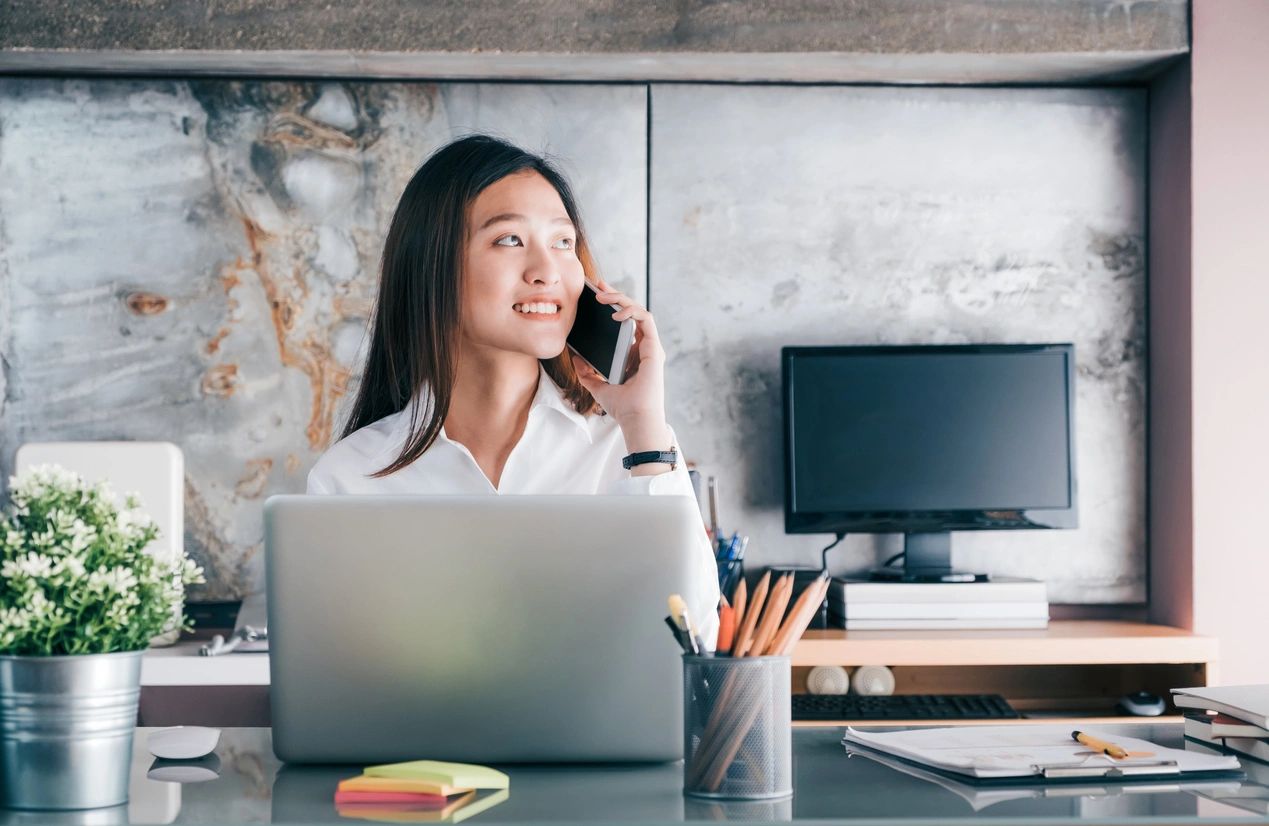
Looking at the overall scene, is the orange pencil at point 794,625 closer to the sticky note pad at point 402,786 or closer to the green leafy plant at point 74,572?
the sticky note pad at point 402,786

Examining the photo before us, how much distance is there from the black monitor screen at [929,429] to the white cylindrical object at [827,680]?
44 centimetres

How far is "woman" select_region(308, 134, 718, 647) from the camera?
1890 mm

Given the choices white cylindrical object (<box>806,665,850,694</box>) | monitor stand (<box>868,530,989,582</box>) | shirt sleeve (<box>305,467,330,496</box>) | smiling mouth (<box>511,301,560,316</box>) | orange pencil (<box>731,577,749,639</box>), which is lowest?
white cylindrical object (<box>806,665,850,694</box>)

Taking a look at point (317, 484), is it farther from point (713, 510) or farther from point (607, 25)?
point (607, 25)

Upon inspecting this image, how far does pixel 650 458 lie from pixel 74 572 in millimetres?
971

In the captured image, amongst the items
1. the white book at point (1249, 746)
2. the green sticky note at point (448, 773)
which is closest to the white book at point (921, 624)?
the white book at point (1249, 746)

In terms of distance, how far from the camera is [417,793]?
3.31 ft

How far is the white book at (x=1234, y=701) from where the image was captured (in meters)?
1.24

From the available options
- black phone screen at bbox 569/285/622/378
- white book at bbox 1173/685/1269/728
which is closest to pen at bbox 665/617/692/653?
white book at bbox 1173/685/1269/728

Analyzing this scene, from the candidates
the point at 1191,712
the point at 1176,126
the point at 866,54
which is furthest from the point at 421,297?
the point at 1176,126

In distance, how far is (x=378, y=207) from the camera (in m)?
3.22

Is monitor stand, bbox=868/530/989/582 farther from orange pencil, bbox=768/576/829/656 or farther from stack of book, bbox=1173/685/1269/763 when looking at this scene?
orange pencil, bbox=768/576/829/656

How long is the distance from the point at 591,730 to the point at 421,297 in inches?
39.6

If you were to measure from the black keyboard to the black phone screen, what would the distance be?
1.13 meters
